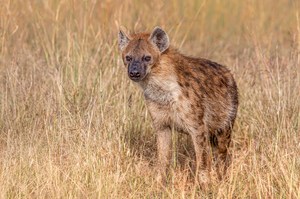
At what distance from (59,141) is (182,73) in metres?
1.21

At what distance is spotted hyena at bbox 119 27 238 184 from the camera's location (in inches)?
288

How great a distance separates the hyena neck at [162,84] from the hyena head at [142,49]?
7cm

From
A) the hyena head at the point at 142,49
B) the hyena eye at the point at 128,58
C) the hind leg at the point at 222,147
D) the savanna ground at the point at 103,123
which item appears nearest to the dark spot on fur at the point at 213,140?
the hind leg at the point at 222,147

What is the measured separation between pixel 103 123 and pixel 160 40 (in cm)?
93

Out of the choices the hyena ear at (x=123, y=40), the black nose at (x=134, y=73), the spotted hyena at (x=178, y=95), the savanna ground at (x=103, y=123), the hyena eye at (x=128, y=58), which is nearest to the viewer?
the savanna ground at (x=103, y=123)

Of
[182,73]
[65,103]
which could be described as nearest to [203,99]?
[182,73]

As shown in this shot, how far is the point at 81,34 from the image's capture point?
9594 mm

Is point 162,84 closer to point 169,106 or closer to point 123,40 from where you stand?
point 169,106

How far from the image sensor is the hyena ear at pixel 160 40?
752 cm

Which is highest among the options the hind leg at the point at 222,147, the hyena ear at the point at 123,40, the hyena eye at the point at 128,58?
the hyena ear at the point at 123,40

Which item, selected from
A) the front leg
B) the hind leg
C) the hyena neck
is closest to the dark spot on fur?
the hind leg

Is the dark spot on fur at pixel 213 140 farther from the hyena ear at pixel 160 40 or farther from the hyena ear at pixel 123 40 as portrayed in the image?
the hyena ear at pixel 123 40

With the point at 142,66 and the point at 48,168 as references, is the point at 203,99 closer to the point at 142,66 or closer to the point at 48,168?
the point at 142,66

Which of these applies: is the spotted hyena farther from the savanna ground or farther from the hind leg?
the savanna ground
